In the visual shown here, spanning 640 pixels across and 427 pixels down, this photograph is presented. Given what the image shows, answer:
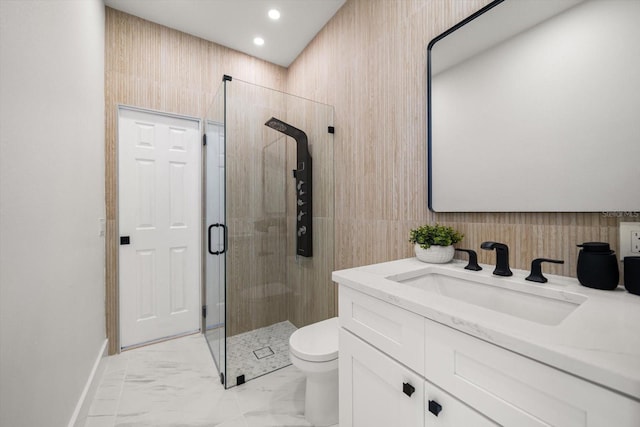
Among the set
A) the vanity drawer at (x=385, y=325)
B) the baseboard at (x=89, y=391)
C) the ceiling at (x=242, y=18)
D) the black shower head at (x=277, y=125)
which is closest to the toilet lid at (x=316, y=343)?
the vanity drawer at (x=385, y=325)

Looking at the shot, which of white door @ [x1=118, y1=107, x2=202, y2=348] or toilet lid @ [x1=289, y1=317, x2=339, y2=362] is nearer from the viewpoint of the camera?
Result: toilet lid @ [x1=289, y1=317, x2=339, y2=362]

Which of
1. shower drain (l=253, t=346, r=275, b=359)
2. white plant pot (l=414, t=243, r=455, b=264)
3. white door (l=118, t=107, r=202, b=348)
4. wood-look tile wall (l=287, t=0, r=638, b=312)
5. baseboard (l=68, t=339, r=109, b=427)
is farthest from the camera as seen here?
white door (l=118, t=107, r=202, b=348)

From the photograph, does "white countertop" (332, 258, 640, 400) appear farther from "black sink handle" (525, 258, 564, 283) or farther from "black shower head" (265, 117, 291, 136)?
"black shower head" (265, 117, 291, 136)

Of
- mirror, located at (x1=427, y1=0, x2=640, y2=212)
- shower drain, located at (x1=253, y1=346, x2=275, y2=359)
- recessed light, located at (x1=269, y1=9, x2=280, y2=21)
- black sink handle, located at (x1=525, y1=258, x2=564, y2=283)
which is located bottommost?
shower drain, located at (x1=253, y1=346, x2=275, y2=359)

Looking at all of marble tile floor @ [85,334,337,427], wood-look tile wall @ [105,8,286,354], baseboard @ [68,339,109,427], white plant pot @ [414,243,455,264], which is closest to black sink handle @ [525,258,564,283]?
white plant pot @ [414,243,455,264]

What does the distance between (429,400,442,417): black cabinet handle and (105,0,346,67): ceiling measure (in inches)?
99.7

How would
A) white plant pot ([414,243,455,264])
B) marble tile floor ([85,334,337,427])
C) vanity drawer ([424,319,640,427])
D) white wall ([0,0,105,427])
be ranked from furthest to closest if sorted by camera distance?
marble tile floor ([85,334,337,427]) < white plant pot ([414,243,455,264]) < white wall ([0,0,105,427]) < vanity drawer ([424,319,640,427])

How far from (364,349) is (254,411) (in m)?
1.04

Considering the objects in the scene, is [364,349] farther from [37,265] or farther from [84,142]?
[84,142]

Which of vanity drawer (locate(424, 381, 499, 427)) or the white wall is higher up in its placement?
the white wall

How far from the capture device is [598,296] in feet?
2.58

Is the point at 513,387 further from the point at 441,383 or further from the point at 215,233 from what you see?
the point at 215,233

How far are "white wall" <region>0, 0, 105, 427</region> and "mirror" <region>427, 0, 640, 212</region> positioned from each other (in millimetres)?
1650

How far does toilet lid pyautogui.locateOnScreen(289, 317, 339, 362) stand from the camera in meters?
1.38
